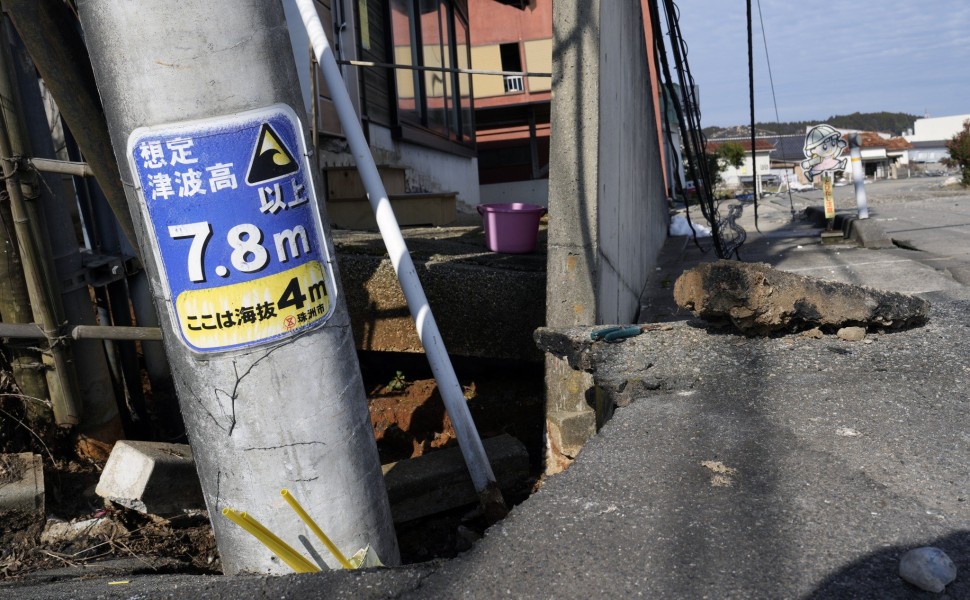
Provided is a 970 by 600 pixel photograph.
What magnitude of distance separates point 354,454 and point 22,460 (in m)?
1.80

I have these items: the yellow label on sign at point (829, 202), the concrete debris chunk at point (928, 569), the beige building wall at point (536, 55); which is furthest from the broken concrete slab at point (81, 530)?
the beige building wall at point (536, 55)

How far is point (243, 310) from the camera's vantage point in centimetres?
214

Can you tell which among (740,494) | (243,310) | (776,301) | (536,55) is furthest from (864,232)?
(536,55)

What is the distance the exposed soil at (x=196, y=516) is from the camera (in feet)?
9.68

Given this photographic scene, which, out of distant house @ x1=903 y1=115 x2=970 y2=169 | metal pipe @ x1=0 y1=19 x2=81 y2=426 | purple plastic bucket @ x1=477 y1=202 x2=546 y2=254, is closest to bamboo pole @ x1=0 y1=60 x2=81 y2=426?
metal pipe @ x1=0 y1=19 x2=81 y2=426

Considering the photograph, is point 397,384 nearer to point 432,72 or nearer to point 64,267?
point 64,267

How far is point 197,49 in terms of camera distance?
204 cm

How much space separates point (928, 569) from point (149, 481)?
2645mm

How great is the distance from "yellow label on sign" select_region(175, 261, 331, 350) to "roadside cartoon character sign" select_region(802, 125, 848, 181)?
11647 mm

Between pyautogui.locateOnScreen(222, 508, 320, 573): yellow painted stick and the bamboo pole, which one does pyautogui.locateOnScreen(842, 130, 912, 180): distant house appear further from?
pyautogui.locateOnScreen(222, 508, 320, 573): yellow painted stick

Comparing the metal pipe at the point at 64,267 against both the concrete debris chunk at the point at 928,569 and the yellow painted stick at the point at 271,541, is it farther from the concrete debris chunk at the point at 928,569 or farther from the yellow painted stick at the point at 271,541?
the concrete debris chunk at the point at 928,569

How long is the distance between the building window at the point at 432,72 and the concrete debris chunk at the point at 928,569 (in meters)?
7.84

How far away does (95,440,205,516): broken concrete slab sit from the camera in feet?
9.73

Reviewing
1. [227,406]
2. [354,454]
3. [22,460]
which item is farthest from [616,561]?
[22,460]
